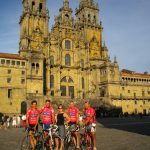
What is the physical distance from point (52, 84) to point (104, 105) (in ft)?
50.7

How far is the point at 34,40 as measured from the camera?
69688 millimetres

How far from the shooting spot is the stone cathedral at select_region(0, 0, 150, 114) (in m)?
62.0

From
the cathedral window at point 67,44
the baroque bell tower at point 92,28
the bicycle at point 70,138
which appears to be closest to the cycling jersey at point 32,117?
the bicycle at point 70,138

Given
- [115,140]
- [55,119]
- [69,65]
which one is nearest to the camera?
[55,119]

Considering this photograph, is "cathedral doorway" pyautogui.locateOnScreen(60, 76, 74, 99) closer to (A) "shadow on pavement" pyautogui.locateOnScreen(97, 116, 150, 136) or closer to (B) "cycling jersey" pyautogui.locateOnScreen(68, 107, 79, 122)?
(A) "shadow on pavement" pyautogui.locateOnScreen(97, 116, 150, 136)

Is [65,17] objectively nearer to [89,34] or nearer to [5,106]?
[89,34]

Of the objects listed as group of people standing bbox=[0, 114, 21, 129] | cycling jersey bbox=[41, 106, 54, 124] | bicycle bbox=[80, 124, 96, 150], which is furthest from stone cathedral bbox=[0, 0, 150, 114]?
cycling jersey bbox=[41, 106, 54, 124]

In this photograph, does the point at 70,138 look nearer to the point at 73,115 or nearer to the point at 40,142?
the point at 73,115

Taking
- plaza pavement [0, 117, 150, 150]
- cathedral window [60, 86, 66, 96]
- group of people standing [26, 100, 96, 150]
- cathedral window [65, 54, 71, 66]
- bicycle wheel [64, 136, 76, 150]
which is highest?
cathedral window [65, 54, 71, 66]

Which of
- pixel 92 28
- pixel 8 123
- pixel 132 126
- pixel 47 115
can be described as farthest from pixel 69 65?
pixel 47 115

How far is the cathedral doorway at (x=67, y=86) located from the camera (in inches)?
2827

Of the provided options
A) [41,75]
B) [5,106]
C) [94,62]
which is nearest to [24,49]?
[41,75]

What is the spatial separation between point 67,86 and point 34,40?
16087mm

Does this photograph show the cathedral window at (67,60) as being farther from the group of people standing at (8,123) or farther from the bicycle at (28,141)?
the bicycle at (28,141)
